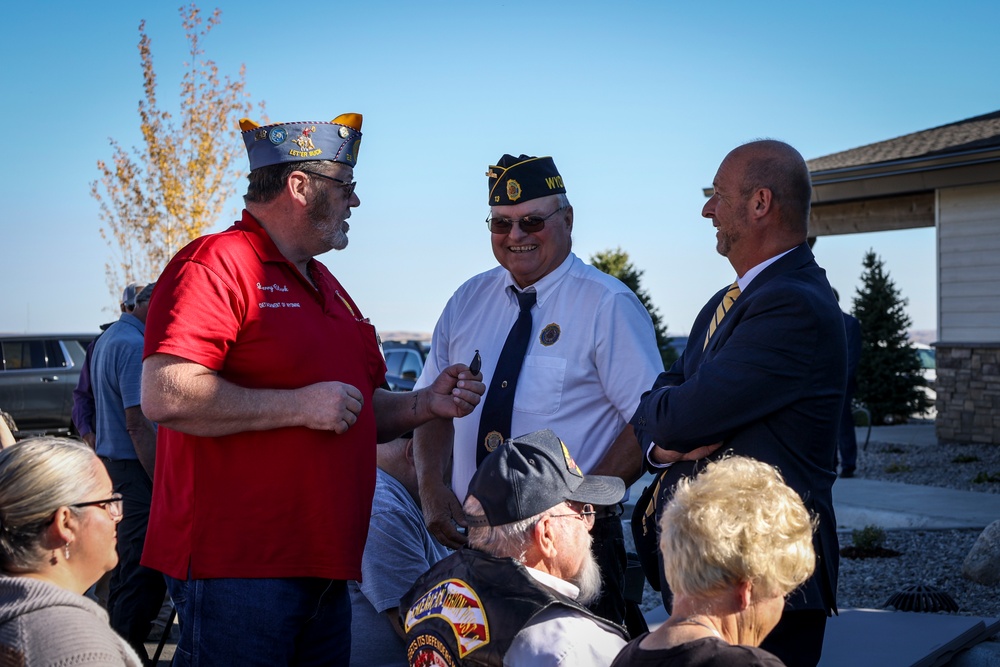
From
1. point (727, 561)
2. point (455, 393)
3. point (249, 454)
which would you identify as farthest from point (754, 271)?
point (249, 454)

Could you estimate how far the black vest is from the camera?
2.17 metres

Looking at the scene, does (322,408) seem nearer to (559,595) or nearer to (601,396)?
(559,595)

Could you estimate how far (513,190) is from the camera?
3.71 metres

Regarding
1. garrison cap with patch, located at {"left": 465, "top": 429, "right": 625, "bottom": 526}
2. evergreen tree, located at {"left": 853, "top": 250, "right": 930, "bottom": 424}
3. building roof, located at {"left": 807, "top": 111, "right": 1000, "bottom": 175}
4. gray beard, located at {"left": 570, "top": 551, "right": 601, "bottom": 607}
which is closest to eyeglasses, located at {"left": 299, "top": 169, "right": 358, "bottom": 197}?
garrison cap with patch, located at {"left": 465, "top": 429, "right": 625, "bottom": 526}

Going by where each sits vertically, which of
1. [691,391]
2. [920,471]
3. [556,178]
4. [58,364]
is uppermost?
[556,178]

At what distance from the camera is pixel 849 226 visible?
14.3 metres

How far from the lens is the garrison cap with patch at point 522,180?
146 inches

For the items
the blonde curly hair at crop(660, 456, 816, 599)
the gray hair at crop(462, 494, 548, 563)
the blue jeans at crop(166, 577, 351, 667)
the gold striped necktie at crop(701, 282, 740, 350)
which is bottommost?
the blue jeans at crop(166, 577, 351, 667)

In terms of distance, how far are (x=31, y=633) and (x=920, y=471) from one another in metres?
10.7

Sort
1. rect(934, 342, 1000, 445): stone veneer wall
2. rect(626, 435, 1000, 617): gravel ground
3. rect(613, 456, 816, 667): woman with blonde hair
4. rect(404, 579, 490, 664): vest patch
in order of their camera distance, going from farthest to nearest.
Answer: rect(934, 342, 1000, 445): stone veneer wall
rect(626, 435, 1000, 617): gravel ground
rect(404, 579, 490, 664): vest patch
rect(613, 456, 816, 667): woman with blonde hair

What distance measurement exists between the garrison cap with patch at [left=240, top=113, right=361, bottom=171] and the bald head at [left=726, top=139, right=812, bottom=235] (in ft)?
3.86

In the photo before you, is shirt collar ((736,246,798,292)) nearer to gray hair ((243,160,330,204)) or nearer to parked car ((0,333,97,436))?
gray hair ((243,160,330,204))

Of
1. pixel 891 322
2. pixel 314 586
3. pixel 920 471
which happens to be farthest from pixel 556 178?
pixel 891 322

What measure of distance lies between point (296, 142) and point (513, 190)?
1.07 meters
